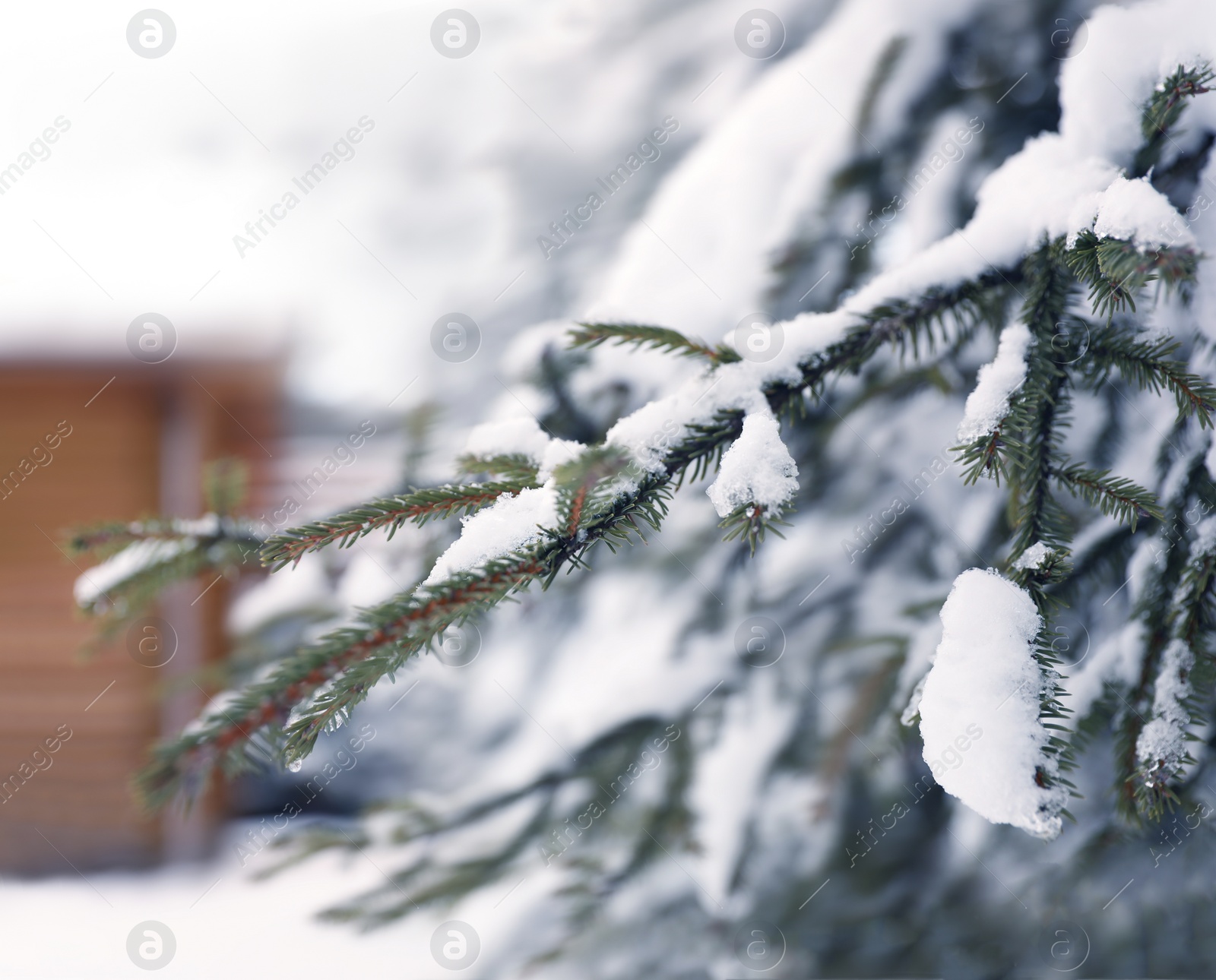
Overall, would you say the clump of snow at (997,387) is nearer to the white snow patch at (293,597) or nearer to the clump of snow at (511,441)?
the clump of snow at (511,441)

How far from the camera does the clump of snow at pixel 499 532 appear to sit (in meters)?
0.45

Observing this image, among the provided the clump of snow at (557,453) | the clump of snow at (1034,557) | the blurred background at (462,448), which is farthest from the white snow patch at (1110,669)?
the clump of snow at (557,453)

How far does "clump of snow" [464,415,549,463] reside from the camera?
0.65m

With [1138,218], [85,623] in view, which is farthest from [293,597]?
[85,623]

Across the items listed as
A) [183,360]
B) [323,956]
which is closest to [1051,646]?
[323,956]

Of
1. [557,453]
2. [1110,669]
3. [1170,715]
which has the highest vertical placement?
[557,453]

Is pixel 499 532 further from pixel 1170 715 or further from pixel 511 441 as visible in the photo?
pixel 1170 715

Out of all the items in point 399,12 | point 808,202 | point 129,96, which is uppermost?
point 129,96

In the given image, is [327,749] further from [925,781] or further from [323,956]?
[925,781]

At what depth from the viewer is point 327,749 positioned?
12.1ft

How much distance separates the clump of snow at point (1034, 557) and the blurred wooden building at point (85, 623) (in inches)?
148

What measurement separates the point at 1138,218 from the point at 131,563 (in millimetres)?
1180

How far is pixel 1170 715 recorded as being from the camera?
598mm

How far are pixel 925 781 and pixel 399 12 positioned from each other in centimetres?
401
